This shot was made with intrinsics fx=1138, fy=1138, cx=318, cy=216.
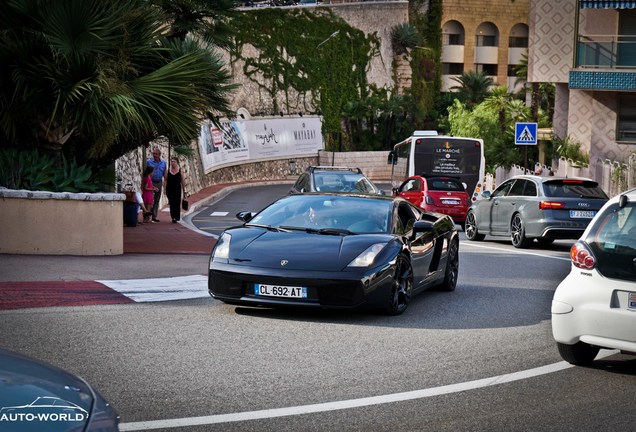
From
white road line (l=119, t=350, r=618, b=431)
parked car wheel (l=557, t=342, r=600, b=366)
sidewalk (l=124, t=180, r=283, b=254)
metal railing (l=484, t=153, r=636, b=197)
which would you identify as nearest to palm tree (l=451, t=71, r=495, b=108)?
metal railing (l=484, t=153, r=636, b=197)

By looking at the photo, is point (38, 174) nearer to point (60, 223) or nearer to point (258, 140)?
point (60, 223)

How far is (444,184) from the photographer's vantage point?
1281 inches

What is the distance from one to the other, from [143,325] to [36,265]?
5.15 m

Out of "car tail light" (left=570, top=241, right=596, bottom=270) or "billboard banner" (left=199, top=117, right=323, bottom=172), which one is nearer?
"car tail light" (left=570, top=241, right=596, bottom=270)

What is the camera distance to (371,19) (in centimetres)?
6969

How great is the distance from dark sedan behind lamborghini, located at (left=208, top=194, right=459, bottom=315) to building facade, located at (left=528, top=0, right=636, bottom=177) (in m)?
24.6

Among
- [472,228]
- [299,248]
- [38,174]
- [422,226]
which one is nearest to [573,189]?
[472,228]

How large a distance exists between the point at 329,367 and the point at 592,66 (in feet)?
106

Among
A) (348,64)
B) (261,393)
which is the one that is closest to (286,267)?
(261,393)

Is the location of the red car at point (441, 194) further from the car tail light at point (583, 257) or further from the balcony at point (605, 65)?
the car tail light at point (583, 257)

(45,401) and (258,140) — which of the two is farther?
(258,140)

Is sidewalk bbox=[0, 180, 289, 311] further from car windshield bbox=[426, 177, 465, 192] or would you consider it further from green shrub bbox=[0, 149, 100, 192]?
car windshield bbox=[426, 177, 465, 192]

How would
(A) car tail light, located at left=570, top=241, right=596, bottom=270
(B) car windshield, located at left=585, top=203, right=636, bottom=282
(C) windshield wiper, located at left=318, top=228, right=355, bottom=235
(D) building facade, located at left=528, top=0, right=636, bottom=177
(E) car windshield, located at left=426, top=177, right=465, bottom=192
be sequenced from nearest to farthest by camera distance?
(B) car windshield, located at left=585, top=203, right=636, bottom=282 < (A) car tail light, located at left=570, top=241, right=596, bottom=270 < (C) windshield wiper, located at left=318, top=228, right=355, bottom=235 < (E) car windshield, located at left=426, top=177, right=465, bottom=192 < (D) building facade, located at left=528, top=0, right=636, bottom=177

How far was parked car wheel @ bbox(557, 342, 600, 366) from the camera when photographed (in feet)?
28.7
